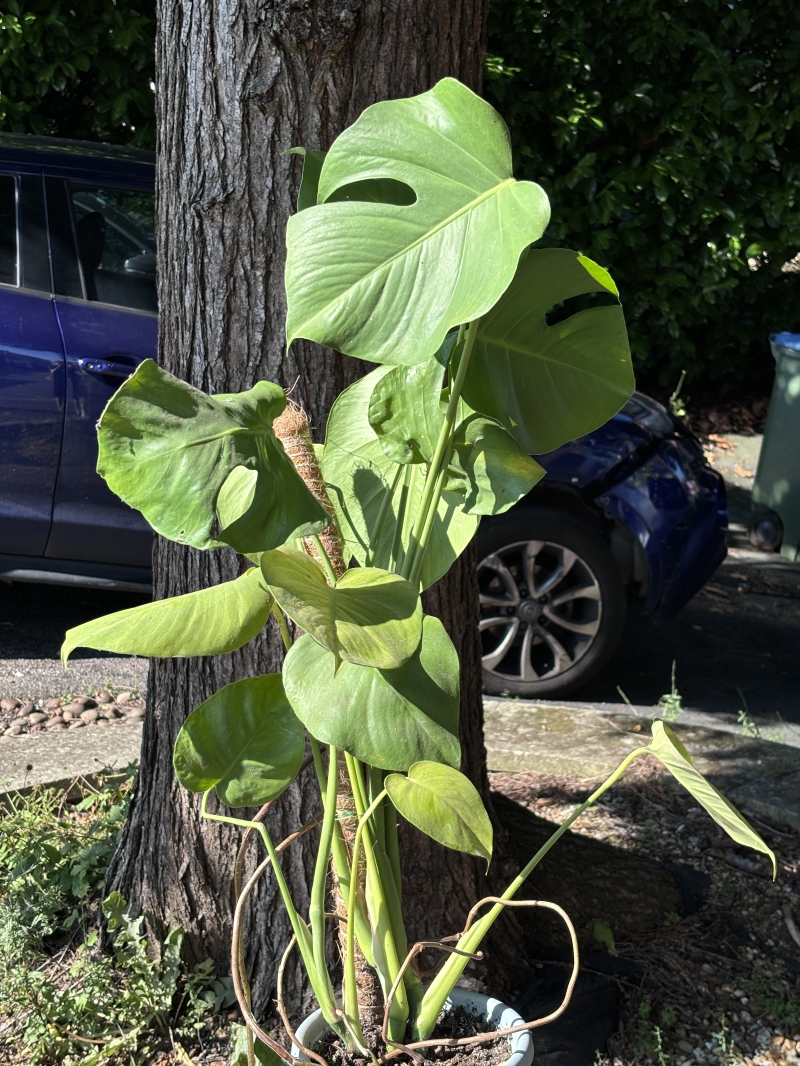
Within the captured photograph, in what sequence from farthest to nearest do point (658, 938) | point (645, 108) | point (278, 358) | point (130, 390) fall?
point (645, 108) → point (658, 938) → point (278, 358) → point (130, 390)

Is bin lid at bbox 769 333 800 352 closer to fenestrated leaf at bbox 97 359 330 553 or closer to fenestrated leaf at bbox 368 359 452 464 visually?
fenestrated leaf at bbox 368 359 452 464

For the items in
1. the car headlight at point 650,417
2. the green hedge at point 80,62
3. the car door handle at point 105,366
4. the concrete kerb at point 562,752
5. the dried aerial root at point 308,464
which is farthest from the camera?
the green hedge at point 80,62

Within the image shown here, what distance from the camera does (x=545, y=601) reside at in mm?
4500

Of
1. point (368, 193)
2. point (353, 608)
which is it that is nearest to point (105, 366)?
point (368, 193)

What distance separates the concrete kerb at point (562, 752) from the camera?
3260 mm

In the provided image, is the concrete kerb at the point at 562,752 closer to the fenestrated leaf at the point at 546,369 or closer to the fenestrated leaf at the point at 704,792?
the fenestrated leaf at the point at 704,792

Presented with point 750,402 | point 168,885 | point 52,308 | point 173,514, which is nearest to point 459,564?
point 168,885

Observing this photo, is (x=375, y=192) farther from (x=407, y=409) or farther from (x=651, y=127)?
(x=651, y=127)

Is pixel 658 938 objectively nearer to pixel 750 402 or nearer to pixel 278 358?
pixel 278 358

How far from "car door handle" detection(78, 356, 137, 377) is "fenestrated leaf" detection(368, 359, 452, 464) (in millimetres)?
3007

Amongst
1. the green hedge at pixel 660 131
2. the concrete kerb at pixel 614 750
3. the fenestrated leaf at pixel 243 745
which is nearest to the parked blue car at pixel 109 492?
the concrete kerb at pixel 614 750

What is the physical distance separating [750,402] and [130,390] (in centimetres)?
880

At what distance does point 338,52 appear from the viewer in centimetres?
203

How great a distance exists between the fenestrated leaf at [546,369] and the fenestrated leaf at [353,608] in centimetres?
31
